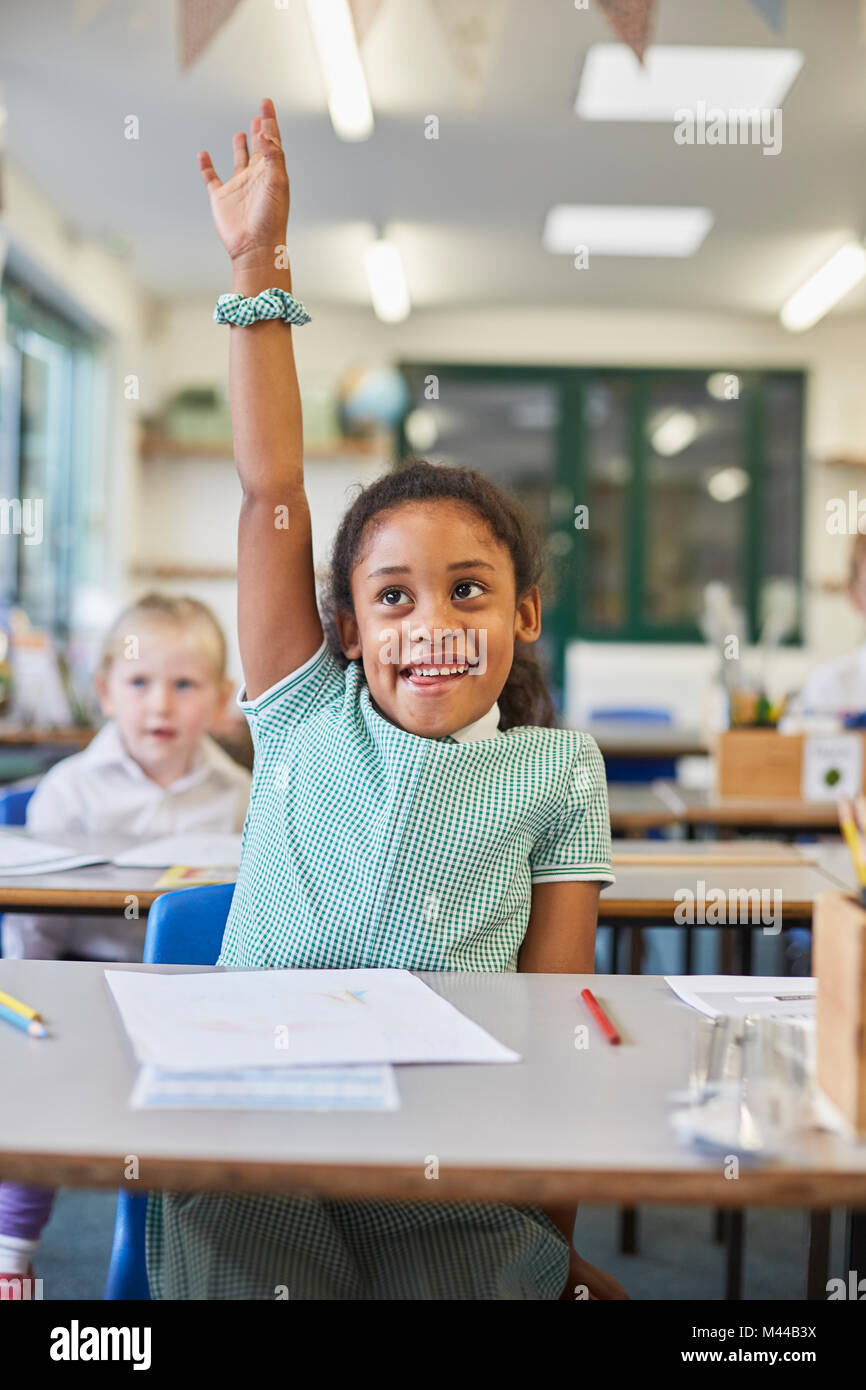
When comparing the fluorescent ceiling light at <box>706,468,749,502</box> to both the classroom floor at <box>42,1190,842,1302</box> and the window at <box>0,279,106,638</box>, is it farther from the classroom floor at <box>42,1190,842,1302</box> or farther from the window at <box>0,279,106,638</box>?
the classroom floor at <box>42,1190,842,1302</box>

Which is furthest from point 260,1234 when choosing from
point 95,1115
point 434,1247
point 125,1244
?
point 125,1244

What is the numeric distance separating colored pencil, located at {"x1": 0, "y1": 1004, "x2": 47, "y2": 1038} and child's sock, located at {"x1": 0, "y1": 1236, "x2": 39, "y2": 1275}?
823 mm

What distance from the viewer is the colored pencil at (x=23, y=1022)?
90 centimetres

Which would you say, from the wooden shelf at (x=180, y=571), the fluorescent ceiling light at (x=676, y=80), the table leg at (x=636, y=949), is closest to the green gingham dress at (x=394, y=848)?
the table leg at (x=636, y=949)

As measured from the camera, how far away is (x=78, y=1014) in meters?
0.95

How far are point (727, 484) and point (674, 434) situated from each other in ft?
1.51

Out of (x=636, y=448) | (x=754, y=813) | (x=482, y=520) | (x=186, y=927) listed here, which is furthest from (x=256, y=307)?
(x=636, y=448)

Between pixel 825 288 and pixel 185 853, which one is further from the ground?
pixel 825 288

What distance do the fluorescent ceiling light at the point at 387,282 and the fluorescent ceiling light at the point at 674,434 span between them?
5.75ft

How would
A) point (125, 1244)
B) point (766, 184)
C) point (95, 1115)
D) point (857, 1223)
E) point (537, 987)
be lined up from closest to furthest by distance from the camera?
point (95, 1115) < point (537, 987) < point (125, 1244) < point (857, 1223) < point (766, 184)

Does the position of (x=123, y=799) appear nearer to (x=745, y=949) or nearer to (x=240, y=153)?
(x=745, y=949)

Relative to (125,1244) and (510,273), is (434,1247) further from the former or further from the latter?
(510,273)

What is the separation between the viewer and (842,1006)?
0.75 meters
